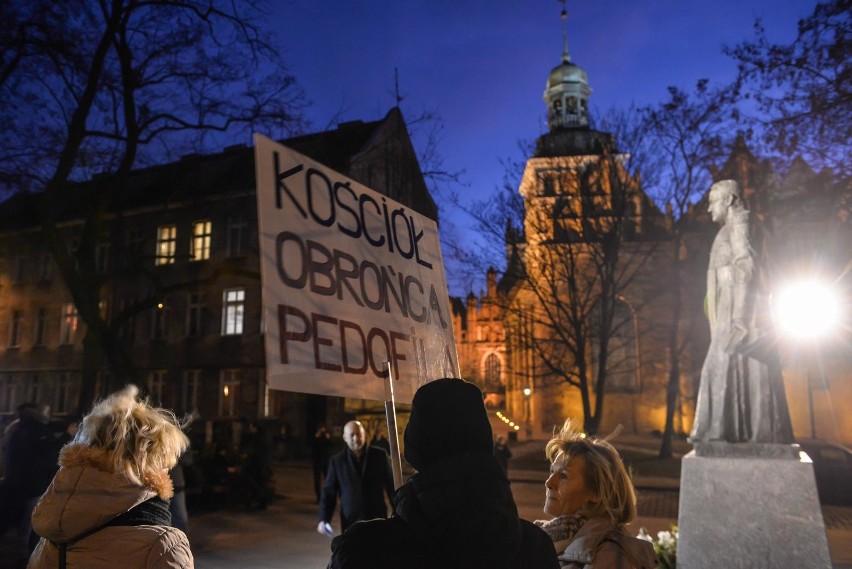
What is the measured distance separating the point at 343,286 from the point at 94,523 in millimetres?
1473

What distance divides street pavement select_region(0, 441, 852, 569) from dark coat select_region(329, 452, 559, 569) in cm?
773

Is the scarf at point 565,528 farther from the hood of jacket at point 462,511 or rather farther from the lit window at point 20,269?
the lit window at point 20,269

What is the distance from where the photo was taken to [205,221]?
30.4 metres

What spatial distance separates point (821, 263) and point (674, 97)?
A: 46.6 ft

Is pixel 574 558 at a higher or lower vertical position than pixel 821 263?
lower

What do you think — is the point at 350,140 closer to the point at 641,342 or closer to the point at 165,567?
the point at 641,342

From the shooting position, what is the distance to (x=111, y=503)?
2.29 metres

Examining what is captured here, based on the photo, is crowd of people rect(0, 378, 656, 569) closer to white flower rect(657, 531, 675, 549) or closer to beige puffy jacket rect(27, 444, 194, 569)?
beige puffy jacket rect(27, 444, 194, 569)

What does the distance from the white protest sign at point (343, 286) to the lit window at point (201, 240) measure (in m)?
28.2

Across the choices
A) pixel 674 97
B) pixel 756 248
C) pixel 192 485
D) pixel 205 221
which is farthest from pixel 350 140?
pixel 756 248

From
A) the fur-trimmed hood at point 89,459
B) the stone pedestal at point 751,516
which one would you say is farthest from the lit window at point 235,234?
the fur-trimmed hood at point 89,459

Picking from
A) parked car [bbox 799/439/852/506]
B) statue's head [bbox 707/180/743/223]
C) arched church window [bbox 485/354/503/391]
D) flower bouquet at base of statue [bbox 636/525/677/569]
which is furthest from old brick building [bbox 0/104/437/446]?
arched church window [bbox 485/354/503/391]

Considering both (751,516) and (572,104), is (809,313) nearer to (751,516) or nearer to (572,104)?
(751,516)

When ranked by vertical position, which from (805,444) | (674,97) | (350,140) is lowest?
(805,444)
